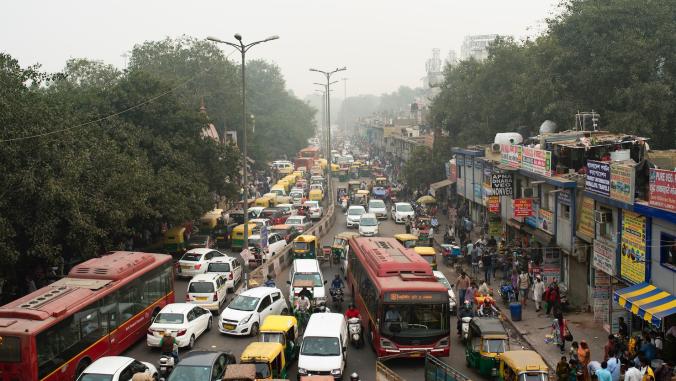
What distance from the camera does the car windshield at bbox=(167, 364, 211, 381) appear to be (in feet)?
51.9

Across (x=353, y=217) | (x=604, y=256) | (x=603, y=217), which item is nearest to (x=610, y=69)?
(x=603, y=217)

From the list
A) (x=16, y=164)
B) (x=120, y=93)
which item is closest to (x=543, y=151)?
(x=16, y=164)

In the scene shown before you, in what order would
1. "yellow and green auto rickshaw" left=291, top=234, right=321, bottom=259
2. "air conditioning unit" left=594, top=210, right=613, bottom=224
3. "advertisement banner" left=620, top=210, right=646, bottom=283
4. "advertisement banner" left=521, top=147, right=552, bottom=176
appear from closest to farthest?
"advertisement banner" left=620, top=210, right=646, bottom=283
"air conditioning unit" left=594, top=210, right=613, bottom=224
"advertisement banner" left=521, top=147, right=552, bottom=176
"yellow and green auto rickshaw" left=291, top=234, right=321, bottom=259

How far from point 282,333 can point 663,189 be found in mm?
10565

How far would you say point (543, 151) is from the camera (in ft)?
96.8

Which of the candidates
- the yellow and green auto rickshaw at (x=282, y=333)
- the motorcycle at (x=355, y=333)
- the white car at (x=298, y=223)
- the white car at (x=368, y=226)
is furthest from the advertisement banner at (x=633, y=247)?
the white car at (x=298, y=223)

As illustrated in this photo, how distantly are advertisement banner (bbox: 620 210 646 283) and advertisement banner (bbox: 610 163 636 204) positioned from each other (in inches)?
20.1

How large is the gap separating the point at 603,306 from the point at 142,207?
17.9 metres

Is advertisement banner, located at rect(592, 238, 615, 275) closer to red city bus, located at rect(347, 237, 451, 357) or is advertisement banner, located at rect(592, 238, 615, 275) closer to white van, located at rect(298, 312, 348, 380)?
red city bus, located at rect(347, 237, 451, 357)

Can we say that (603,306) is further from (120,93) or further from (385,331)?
(120,93)

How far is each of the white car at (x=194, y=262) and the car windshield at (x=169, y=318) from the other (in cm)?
1021

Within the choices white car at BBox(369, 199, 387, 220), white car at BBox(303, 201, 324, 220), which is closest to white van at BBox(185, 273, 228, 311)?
white car at BBox(303, 201, 324, 220)

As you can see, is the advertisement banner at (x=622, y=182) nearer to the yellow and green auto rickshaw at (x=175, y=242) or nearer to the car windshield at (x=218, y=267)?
the car windshield at (x=218, y=267)

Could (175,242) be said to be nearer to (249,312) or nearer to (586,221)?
(249,312)
